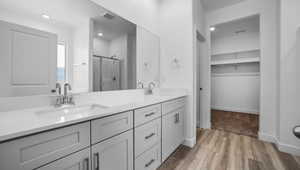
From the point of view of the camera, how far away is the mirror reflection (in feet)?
2.99

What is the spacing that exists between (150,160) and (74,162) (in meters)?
0.84

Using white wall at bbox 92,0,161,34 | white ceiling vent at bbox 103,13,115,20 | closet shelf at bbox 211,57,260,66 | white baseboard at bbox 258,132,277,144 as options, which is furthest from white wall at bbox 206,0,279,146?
white ceiling vent at bbox 103,13,115,20

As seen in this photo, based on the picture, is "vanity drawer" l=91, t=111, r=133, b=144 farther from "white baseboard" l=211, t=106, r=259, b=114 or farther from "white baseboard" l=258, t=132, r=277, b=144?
"white baseboard" l=211, t=106, r=259, b=114

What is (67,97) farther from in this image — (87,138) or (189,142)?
(189,142)

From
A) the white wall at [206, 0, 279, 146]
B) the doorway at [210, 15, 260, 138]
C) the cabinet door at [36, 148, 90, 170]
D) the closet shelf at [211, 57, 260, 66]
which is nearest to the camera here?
the cabinet door at [36, 148, 90, 170]

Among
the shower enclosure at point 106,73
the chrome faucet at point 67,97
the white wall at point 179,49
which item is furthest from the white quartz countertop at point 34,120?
the white wall at point 179,49

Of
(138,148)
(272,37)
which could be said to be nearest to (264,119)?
(272,37)

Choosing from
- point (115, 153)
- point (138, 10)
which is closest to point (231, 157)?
point (115, 153)

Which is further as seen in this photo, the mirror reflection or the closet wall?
the closet wall

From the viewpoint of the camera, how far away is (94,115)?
80cm

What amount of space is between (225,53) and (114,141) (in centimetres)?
478

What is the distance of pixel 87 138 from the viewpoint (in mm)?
782

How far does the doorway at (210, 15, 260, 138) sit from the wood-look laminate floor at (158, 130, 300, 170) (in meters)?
1.54

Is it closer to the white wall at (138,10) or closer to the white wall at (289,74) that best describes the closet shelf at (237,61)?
the white wall at (289,74)
